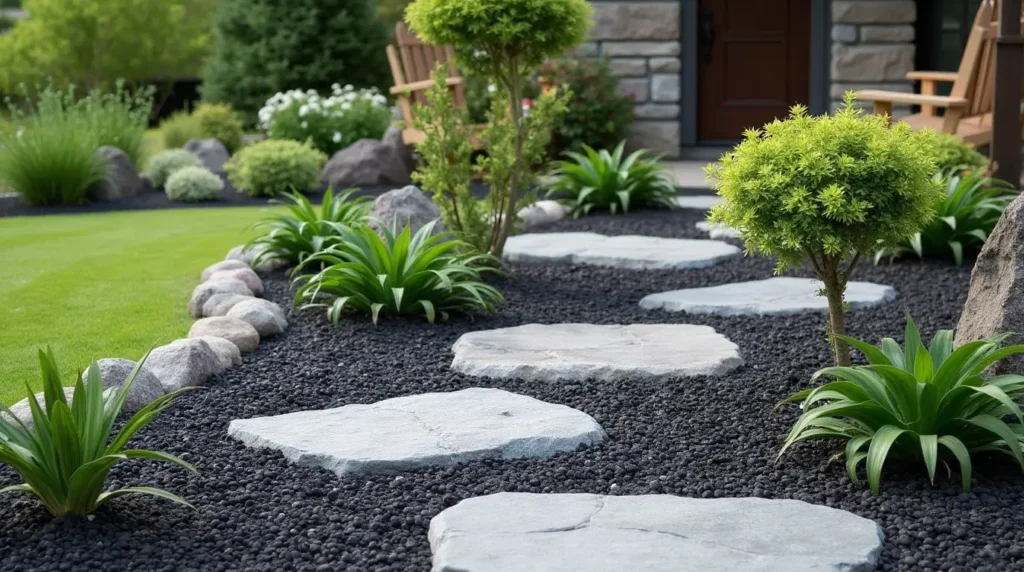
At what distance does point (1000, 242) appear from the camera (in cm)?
347

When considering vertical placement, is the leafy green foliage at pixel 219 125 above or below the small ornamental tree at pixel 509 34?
below

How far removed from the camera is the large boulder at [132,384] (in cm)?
357

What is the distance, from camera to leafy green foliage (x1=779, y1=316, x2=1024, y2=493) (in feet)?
9.54

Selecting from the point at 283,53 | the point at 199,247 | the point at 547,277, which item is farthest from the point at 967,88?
the point at 283,53

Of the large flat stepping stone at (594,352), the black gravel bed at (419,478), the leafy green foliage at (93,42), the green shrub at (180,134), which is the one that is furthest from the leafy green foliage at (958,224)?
the leafy green foliage at (93,42)

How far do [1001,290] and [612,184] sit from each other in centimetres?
480

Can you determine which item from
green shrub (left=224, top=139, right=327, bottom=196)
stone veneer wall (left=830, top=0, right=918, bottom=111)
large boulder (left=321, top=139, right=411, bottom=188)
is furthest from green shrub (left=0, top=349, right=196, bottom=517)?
stone veneer wall (left=830, top=0, right=918, bottom=111)

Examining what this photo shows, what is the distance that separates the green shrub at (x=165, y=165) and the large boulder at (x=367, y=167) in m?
1.32

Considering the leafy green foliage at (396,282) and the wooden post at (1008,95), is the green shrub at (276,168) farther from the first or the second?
the wooden post at (1008,95)

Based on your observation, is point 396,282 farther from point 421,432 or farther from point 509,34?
point 421,432

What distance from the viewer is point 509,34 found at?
17.2 feet

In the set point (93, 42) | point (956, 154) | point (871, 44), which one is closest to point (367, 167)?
point (871, 44)

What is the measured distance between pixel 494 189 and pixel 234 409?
239 cm

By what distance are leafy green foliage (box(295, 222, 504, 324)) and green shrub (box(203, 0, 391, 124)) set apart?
11942 mm
